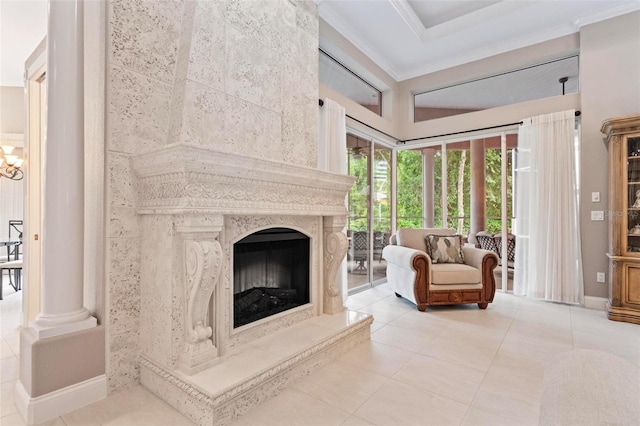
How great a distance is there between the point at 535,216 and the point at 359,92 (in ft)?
9.30

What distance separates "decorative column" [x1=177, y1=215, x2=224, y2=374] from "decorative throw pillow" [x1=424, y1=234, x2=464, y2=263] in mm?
2926

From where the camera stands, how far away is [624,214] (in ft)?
10.7

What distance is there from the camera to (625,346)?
8.46ft

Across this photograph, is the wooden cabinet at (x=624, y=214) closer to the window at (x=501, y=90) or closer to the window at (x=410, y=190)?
the window at (x=501, y=90)

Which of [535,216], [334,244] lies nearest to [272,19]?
[334,244]

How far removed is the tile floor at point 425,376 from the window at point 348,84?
2.84m

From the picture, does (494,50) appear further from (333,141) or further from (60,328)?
(60,328)

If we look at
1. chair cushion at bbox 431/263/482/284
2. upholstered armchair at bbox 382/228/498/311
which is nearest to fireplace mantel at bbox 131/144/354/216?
upholstered armchair at bbox 382/228/498/311

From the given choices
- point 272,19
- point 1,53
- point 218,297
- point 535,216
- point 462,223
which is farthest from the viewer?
point 462,223

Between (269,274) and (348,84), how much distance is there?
2967mm

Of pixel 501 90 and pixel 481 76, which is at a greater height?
pixel 481 76

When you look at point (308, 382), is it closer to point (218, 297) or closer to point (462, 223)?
point (218, 297)

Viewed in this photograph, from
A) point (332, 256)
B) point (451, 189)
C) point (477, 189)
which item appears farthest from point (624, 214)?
point (332, 256)

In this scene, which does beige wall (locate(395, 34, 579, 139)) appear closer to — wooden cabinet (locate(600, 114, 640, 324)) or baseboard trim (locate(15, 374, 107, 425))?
wooden cabinet (locate(600, 114, 640, 324))
